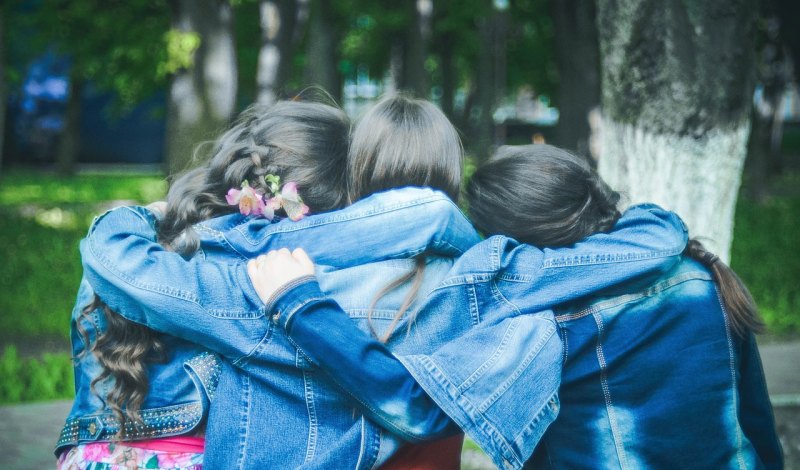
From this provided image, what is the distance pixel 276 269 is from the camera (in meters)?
2.12

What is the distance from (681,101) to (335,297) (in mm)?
2362

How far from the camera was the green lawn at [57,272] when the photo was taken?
6.02 metres

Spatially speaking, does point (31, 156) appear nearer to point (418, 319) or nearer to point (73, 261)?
point (73, 261)

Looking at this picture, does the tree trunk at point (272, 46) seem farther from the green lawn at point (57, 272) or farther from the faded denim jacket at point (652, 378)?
the faded denim jacket at point (652, 378)

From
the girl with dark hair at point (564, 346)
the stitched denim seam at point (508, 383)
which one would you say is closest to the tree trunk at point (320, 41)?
the girl with dark hair at point (564, 346)

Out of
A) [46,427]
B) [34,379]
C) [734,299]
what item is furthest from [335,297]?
[34,379]

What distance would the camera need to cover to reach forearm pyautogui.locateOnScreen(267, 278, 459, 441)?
6.64 ft

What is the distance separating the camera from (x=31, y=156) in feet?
110

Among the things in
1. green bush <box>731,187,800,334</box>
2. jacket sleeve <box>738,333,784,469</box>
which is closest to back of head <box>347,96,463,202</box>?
jacket sleeve <box>738,333,784,469</box>

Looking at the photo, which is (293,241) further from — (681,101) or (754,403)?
(681,101)

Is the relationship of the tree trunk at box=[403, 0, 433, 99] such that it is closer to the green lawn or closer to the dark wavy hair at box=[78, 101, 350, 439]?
the green lawn

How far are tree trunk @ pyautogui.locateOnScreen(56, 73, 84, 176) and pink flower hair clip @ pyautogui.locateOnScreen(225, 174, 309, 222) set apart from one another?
23.3 metres

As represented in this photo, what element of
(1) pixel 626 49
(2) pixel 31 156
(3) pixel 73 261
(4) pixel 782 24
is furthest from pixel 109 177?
(1) pixel 626 49

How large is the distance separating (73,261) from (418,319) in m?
8.94
